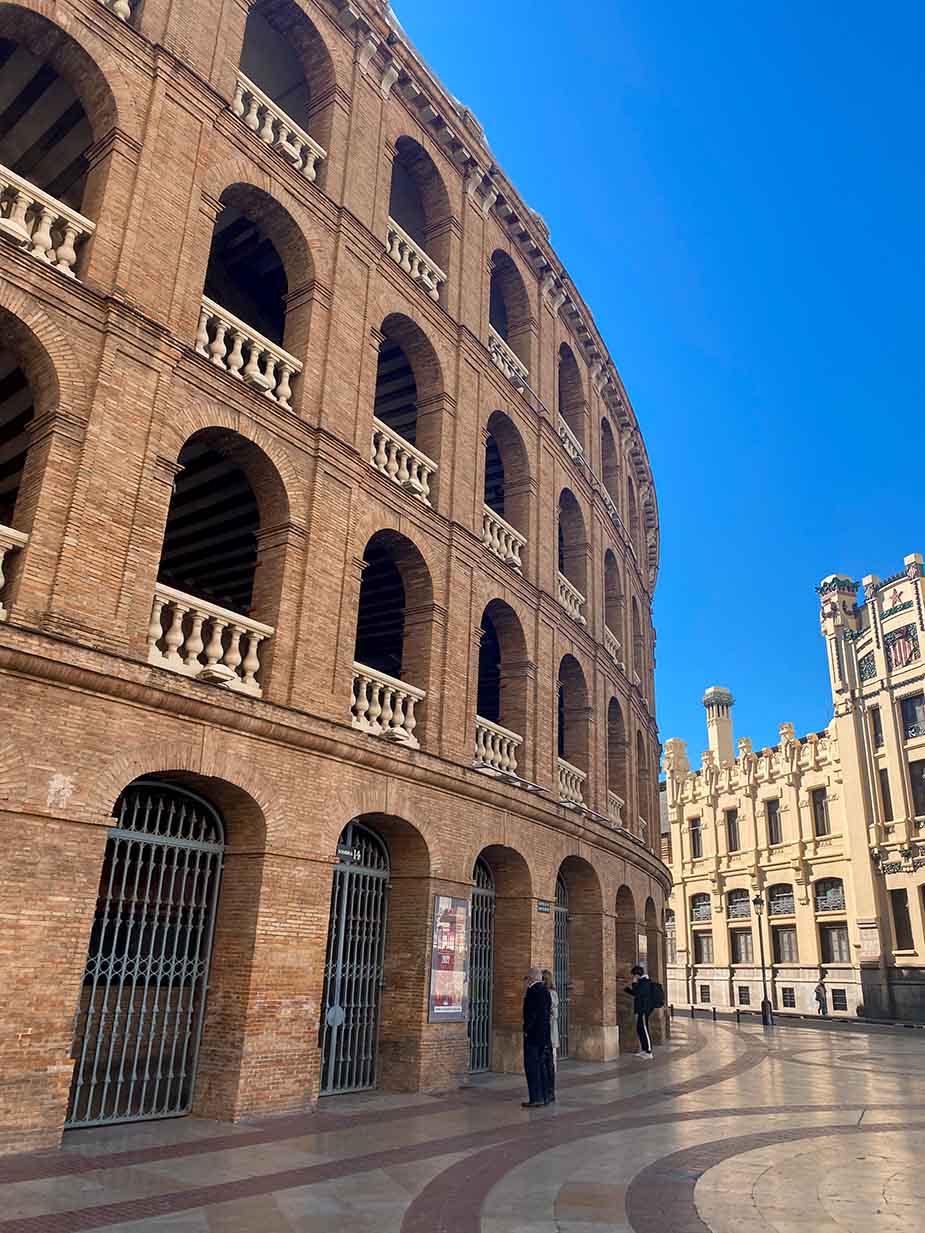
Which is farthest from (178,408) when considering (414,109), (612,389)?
(612,389)

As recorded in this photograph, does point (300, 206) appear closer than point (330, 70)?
Yes

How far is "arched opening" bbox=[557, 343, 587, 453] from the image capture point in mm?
22703

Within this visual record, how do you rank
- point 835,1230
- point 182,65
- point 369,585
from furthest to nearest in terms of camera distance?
point 369,585 < point 182,65 < point 835,1230

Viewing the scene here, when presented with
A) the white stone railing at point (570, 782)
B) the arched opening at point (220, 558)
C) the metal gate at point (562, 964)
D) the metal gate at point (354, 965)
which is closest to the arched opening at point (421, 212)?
the arched opening at point (220, 558)

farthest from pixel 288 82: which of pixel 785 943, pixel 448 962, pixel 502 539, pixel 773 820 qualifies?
pixel 785 943

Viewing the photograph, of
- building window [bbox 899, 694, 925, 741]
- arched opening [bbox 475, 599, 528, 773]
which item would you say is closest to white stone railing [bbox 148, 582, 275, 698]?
arched opening [bbox 475, 599, 528, 773]

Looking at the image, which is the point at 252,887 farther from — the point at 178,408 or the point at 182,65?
the point at 182,65

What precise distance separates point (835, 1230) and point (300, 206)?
523 inches

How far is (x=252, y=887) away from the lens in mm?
10688

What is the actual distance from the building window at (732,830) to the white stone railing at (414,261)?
127ft

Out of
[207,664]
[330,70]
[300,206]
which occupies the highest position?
[330,70]

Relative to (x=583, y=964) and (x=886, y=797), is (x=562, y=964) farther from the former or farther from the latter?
(x=886, y=797)

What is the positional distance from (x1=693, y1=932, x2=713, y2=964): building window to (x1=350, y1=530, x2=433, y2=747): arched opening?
37591mm

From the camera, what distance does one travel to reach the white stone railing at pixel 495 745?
15.5 m
